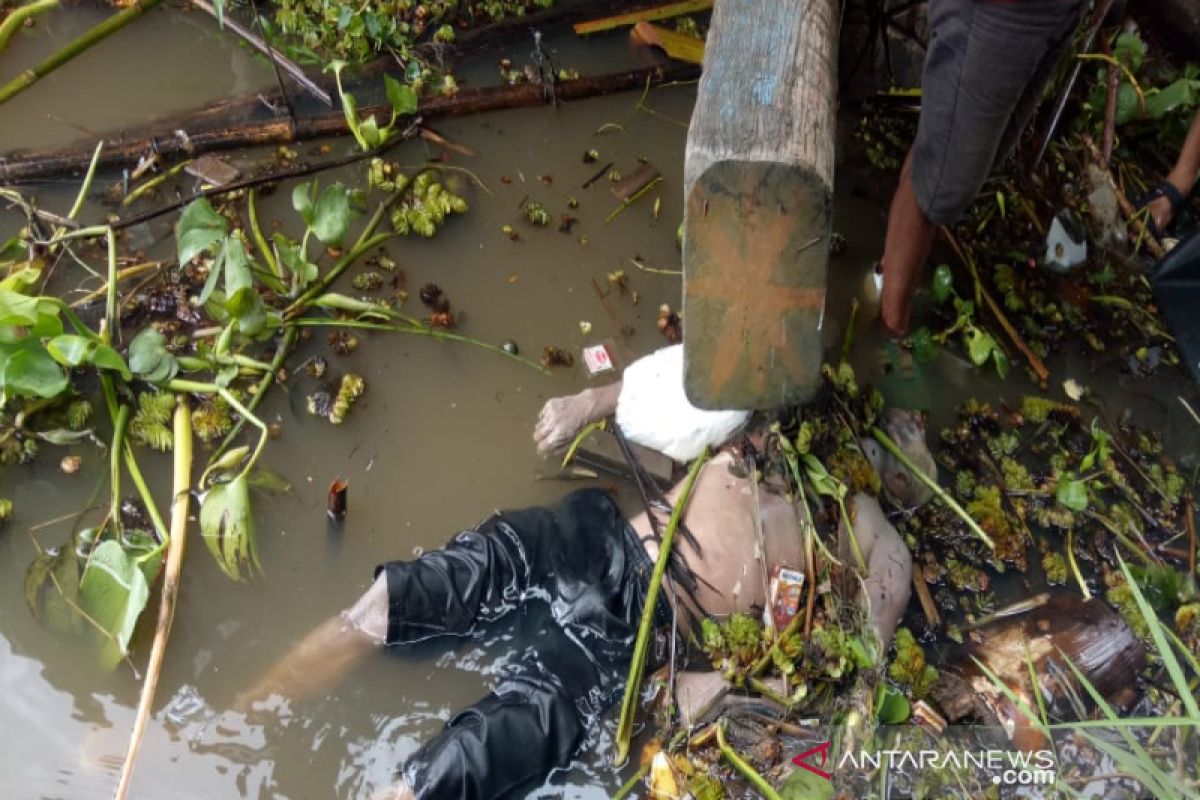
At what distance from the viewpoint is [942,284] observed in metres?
3.84

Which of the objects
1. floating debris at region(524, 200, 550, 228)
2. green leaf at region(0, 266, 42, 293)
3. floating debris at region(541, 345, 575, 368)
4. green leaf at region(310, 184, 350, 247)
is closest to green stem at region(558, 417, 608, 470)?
floating debris at region(541, 345, 575, 368)

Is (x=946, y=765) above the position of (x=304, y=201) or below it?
below

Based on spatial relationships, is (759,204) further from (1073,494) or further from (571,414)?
(1073,494)

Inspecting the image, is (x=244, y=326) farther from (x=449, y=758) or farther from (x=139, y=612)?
(x=449, y=758)

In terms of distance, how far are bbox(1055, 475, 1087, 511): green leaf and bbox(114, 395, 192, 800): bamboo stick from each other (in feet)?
10.5

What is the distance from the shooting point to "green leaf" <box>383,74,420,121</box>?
12.3 feet

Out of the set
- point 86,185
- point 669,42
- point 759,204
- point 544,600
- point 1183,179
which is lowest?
point 544,600

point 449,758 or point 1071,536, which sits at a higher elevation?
point 449,758

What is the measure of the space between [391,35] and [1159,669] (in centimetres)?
405

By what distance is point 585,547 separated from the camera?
10.0ft

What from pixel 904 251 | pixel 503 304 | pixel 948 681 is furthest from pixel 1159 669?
pixel 503 304

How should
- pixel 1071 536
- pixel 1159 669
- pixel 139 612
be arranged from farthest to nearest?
pixel 1071 536
pixel 1159 669
pixel 139 612

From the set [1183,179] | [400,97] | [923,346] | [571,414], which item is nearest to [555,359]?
[571,414]

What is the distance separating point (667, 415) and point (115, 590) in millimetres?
1846
